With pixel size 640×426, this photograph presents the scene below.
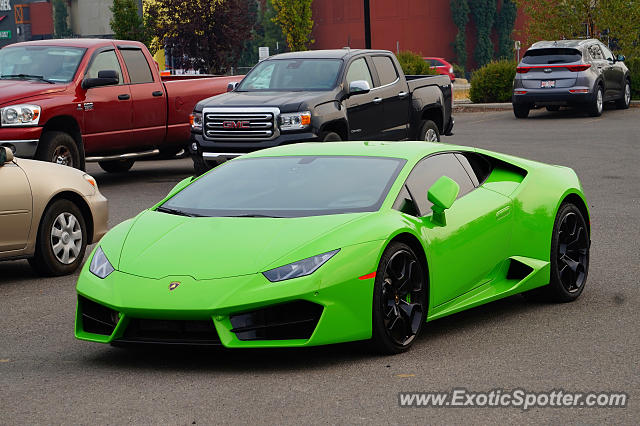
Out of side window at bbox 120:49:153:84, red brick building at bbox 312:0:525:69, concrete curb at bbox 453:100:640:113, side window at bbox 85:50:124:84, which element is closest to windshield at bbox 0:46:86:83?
side window at bbox 85:50:124:84

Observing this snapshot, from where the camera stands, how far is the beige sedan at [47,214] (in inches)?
375

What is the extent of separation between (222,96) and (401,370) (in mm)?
11657

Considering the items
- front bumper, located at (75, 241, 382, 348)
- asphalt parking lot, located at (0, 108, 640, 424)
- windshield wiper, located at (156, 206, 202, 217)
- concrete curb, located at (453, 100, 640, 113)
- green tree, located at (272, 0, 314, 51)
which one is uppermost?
green tree, located at (272, 0, 314, 51)

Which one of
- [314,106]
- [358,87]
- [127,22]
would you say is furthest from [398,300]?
[127,22]

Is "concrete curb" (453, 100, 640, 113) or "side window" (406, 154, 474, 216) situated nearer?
"side window" (406, 154, 474, 216)

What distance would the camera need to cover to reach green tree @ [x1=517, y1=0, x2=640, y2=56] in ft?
122

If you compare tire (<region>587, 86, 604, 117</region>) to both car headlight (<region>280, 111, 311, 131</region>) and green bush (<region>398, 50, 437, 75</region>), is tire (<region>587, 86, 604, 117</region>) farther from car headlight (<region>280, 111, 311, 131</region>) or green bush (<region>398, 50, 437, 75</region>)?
car headlight (<region>280, 111, 311, 131</region>)

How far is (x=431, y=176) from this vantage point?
25.2 feet

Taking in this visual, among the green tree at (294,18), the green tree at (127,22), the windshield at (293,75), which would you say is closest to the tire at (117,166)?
the windshield at (293,75)

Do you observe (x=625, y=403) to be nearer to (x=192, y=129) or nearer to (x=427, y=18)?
(x=192, y=129)

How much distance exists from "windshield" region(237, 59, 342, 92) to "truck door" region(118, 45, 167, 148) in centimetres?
126

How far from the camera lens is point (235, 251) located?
21.9 feet

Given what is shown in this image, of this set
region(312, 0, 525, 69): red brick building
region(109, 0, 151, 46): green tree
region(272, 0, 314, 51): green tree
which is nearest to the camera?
region(109, 0, 151, 46): green tree

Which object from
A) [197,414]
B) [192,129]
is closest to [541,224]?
[197,414]
